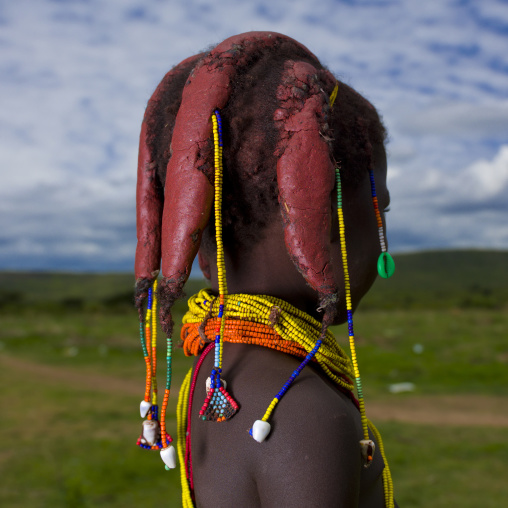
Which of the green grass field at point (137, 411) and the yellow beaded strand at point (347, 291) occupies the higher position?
the yellow beaded strand at point (347, 291)

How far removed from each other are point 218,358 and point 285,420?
283 mm

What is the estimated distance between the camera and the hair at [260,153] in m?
1.71

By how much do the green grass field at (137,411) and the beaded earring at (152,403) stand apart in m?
4.54

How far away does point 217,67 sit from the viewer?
1.85m

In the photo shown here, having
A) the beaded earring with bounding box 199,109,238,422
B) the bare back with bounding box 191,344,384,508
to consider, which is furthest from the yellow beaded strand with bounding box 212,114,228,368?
the bare back with bounding box 191,344,384,508

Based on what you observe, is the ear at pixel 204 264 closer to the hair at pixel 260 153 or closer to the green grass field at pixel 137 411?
the hair at pixel 260 153

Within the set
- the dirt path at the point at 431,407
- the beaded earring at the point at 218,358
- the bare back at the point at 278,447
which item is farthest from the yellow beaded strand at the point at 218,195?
the dirt path at the point at 431,407

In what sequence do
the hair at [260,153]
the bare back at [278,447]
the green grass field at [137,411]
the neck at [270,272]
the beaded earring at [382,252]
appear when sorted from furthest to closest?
the green grass field at [137,411] < the beaded earring at [382,252] < the neck at [270,272] < the hair at [260,153] < the bare back at [278,447]

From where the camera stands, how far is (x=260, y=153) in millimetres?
1811

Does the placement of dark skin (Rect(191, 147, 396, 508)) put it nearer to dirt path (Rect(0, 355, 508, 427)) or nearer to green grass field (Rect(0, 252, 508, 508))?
green grass field (Rect(0, 252, 508, 508))

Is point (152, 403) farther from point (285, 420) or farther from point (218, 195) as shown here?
point (218, 195)

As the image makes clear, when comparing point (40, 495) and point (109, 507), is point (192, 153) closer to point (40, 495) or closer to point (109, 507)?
point (109, 507)

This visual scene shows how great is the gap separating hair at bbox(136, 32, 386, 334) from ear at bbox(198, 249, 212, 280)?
0.69 ft

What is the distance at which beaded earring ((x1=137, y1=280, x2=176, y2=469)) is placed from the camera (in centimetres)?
193
